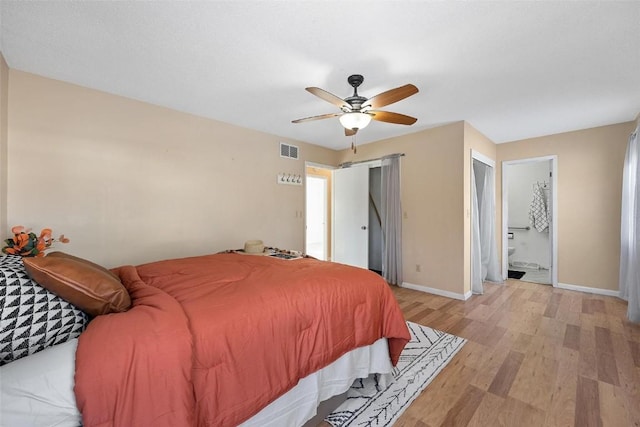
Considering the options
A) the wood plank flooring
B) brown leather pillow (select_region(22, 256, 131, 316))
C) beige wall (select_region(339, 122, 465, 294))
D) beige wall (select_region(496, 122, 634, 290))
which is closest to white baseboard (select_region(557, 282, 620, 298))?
beige wall (select_region(496, 122, 634, 290))

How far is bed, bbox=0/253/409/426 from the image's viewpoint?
859 mm

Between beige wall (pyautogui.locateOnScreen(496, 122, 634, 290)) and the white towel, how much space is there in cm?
162

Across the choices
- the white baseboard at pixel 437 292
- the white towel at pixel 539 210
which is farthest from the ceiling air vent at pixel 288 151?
the white towel at pixel 539 210

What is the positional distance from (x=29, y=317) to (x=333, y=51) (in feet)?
7.16

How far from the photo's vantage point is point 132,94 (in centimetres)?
270

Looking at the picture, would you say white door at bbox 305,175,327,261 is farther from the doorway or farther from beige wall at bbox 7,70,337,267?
beige wall at bbox 7,70,337,267

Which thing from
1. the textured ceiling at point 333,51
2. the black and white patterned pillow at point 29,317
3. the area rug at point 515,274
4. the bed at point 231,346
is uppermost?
the textured ceiling at point 333,51

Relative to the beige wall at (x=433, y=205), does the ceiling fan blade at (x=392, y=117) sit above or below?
above

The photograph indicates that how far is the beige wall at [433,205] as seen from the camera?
3561mm

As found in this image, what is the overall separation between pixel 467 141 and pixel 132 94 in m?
4.03

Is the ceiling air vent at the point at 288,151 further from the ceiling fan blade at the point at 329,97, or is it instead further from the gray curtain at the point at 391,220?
the ceiling fan blade at the point at 329,97

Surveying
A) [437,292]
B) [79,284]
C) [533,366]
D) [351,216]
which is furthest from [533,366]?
[351,216]

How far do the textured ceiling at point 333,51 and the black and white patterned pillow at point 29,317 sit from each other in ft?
5.23

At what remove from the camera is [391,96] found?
2.04m
